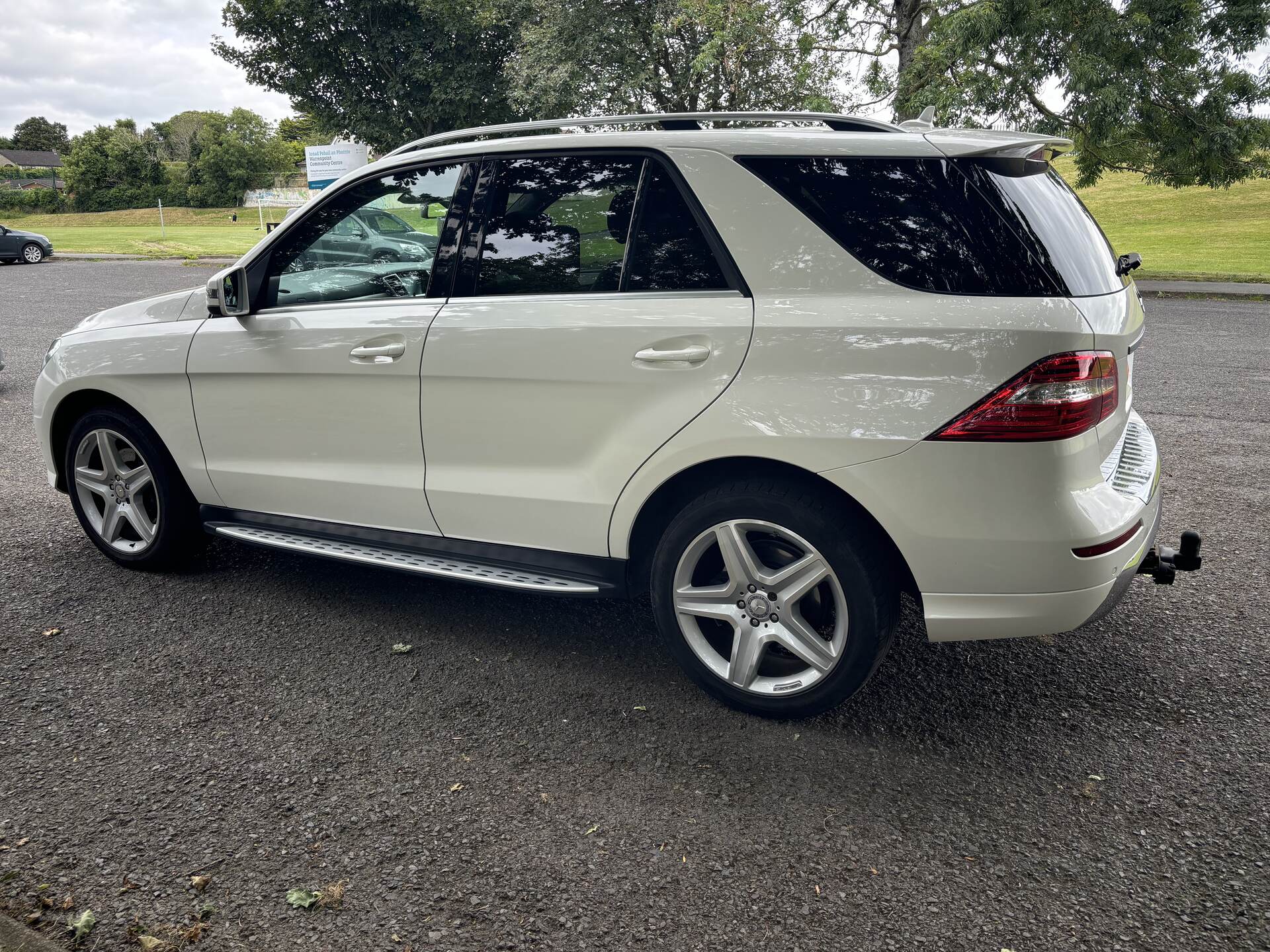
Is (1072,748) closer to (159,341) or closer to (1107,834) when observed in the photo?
(1107,834)

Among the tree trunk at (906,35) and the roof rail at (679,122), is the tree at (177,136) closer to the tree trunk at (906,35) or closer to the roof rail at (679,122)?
the tree trunk at (906,35)

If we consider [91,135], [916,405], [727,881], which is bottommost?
[727,881]

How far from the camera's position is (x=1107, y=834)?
8.71 ft

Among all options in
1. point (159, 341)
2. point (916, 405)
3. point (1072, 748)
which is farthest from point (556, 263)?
point (1072, 748)

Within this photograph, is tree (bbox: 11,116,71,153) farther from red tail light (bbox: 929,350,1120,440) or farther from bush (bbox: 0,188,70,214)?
red tail light (bbox: 929,350,1120,440)

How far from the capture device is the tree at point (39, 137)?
5192 inches

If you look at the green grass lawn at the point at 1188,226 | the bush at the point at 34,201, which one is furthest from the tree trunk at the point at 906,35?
the bush at the point at 34,201

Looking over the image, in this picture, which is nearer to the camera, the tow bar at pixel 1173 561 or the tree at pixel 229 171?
the tow bar at pixel 1173 561

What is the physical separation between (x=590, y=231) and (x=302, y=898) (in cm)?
222

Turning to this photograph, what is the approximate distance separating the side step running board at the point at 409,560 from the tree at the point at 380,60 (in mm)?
29640

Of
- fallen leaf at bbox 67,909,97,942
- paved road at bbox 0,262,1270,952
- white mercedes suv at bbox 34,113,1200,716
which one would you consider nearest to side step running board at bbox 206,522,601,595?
white mercedes suv at bbox 34,113,1200,716

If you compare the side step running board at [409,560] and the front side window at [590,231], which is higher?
the front side window at [590,231]

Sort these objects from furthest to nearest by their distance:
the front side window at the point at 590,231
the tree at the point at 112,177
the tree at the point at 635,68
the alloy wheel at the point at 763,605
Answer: the tree at the point at 112,177, the tree at the point at 635,68, the front side window at the point at 590,231, the alloy wheel at the point at 763,605

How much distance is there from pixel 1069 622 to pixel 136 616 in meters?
3.66
